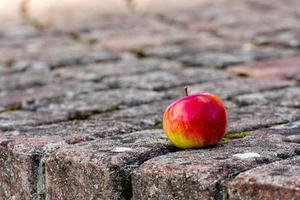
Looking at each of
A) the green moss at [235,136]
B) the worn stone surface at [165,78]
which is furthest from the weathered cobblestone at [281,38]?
the green moss at [235,136]

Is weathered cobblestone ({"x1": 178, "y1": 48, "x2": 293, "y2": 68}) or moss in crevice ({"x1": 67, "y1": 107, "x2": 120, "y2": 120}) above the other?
moss in crevice ({"x1": 67, "y1": 107, "x2": 120, "y2": 120})

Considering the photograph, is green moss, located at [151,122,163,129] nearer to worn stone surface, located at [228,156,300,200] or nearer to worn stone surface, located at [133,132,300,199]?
worn stone surface, located at [133,132,300,199]

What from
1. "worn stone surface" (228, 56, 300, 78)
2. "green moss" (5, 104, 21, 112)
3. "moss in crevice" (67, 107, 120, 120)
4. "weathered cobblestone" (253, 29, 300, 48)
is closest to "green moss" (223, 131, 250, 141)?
"moss in crevice" (67, 107, 120, 120)

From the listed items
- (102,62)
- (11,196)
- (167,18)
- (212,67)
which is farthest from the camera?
(167,18)

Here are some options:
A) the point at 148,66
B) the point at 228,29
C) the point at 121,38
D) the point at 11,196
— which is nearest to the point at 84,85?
the point at 148,66

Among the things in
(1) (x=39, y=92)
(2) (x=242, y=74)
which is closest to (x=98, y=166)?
(1) (x=39, y=92)

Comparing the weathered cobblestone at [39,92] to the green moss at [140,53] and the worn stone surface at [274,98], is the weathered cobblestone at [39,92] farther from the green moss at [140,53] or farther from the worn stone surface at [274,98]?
the green moss at [140,53]

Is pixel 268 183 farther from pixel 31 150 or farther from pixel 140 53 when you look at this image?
pixel 140 53

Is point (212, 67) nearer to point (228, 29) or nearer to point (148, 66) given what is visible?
point (148, 66)
